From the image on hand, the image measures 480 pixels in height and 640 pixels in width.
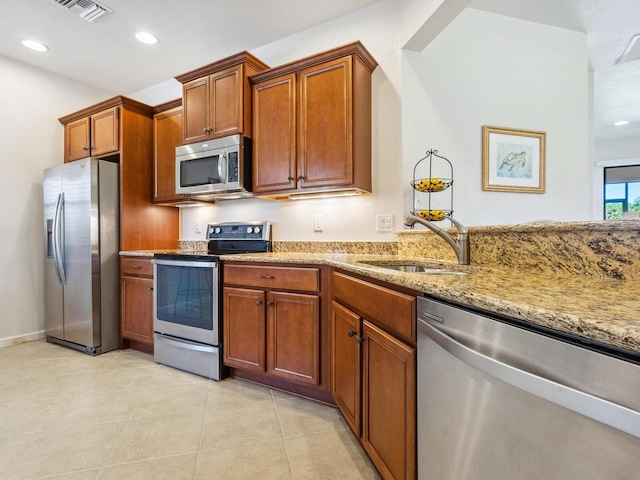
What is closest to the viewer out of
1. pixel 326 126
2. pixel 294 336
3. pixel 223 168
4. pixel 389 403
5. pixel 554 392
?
pixel 554 392

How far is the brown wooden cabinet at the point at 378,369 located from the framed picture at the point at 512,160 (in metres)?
1.65

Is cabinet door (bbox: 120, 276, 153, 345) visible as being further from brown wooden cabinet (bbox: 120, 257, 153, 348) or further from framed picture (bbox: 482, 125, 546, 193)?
framed picture (bbox: 482, 125, 546, 193)

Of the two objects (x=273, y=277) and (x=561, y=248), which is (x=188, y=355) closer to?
(x=273, y=277)

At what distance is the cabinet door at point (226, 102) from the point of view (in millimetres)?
2418

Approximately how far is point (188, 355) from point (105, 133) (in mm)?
2196

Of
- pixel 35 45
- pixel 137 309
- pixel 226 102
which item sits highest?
pixel 35 45

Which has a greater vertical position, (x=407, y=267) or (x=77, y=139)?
(x=77, y=139)

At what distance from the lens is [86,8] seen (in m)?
2.34

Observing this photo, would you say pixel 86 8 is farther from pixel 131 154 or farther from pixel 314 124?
pixel 314 124

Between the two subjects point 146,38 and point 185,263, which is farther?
point 146,38

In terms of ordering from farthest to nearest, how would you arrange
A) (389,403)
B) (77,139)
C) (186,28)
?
(77,139)
(186,28)
(389,403)

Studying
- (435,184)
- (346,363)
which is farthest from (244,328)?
(435,184)

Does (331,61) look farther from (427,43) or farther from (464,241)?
(464,241)

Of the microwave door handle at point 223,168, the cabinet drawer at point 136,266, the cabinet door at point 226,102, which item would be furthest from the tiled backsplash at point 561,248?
the cabinet drawer at point 136,266
